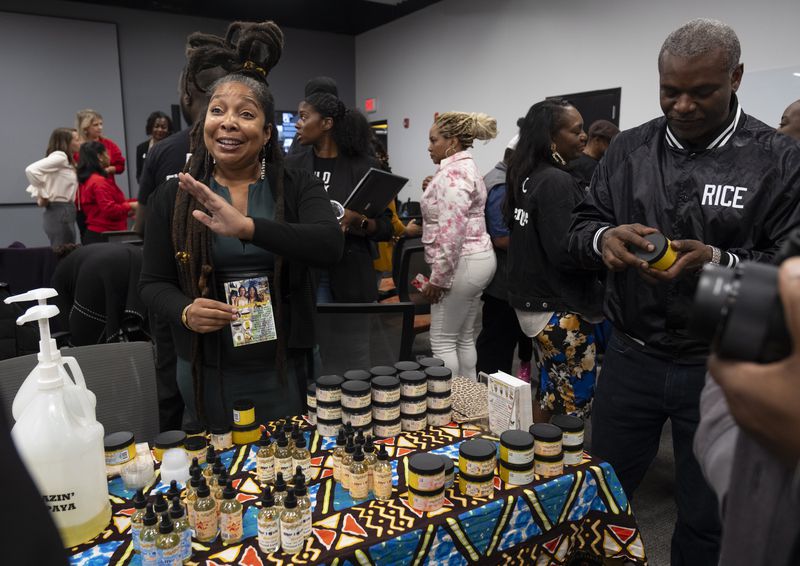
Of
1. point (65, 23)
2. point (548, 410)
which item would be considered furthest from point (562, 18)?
point (65, 23)

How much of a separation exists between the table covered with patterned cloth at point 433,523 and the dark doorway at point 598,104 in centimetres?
488

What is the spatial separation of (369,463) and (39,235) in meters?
7.92

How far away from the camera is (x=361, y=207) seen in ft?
8.96

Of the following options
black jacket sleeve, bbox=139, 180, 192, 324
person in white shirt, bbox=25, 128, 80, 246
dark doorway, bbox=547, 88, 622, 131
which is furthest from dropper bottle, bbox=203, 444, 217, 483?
person in white shirt, bbox=25, 128, 80, 246

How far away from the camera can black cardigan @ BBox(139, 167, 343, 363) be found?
58.1 inches

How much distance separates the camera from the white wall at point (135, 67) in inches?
285

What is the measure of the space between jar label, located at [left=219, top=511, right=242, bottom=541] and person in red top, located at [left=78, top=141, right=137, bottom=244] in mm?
4785

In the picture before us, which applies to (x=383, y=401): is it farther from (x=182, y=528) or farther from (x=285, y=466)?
(x=182, y=528)

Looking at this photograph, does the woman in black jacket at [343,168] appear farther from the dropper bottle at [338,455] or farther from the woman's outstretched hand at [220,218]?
the dropper bottle at [338,455]

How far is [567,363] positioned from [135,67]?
7603 mm

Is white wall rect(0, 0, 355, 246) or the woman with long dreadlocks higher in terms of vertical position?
white wall rect(0, 0, 355, 246)

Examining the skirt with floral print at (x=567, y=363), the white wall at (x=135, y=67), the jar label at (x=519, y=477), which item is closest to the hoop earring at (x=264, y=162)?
the jar label at (x=519, y=477)

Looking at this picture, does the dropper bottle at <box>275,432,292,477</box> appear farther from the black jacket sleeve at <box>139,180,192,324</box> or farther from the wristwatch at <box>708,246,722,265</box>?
the wristwatch at <box>708,246,722,265</box>

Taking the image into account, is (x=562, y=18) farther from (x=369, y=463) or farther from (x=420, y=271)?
(x=369, y=463)
